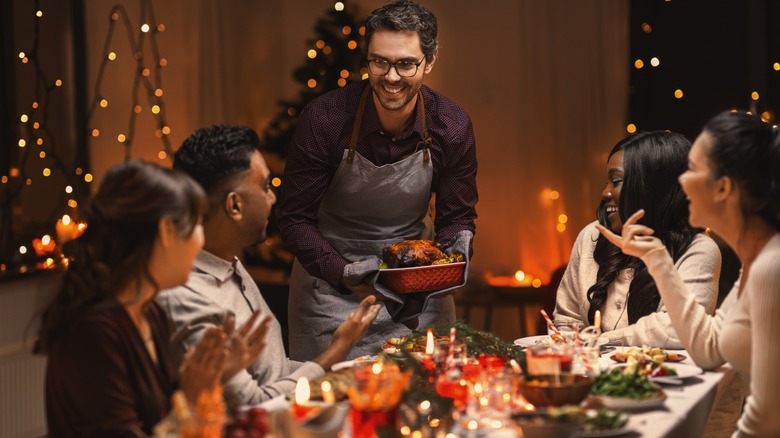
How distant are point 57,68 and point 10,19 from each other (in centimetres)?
47

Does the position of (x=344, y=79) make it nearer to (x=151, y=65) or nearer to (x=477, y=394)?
(x=151, y=65)

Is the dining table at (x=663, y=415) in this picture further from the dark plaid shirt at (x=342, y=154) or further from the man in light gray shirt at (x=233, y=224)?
the dark plaid shirt at (x=342, y=154)

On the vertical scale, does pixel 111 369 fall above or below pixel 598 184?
above

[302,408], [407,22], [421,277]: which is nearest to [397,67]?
[407,22]

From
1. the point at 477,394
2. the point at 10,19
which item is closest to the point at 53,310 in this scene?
the point at 477,394

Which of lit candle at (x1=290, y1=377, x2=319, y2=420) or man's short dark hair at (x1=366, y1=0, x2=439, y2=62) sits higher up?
man's short dark hair at (x1=366, y1=0, x2=439, y2=62)

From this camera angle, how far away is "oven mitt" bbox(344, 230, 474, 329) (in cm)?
355

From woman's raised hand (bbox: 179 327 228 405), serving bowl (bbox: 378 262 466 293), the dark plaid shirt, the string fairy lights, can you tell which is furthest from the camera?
the string fairy lights

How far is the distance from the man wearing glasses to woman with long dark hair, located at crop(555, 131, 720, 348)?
52 centimetres

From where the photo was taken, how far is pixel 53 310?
229cm

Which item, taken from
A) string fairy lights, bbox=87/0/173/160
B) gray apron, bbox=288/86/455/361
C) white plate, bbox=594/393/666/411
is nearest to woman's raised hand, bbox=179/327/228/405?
white plate, bbox=594/393/666/411

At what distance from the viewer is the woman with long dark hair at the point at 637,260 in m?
3.65

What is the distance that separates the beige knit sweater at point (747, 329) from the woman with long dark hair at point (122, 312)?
52.1 inches

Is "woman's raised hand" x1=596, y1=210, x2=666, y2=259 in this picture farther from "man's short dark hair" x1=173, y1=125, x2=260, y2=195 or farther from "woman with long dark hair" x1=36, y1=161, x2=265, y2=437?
"woman with long dark hair" x1=36, y1=161, x2=265, y2=437
